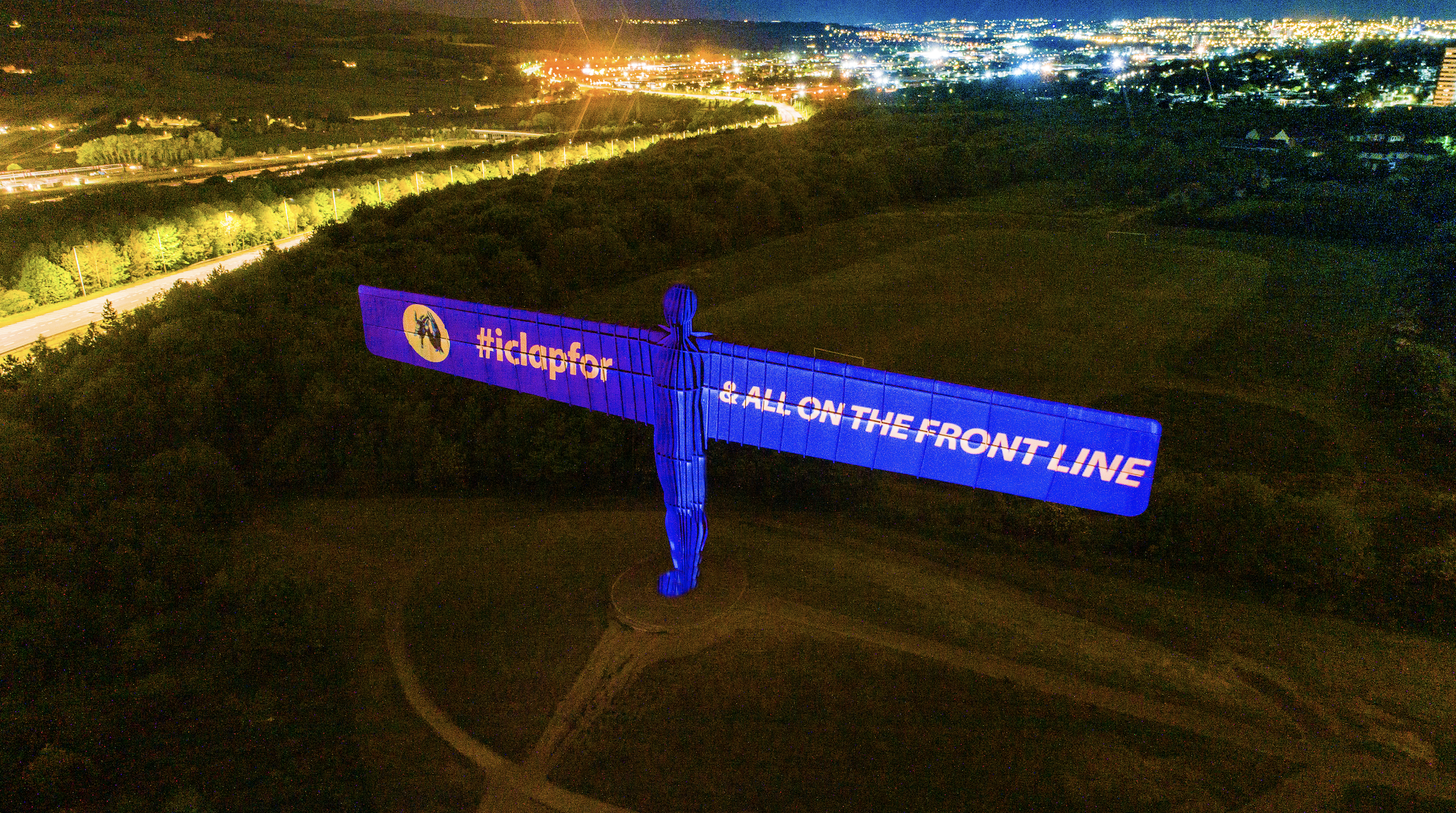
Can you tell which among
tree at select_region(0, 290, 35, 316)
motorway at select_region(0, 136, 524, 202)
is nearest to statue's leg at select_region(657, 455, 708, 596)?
tree at select_region(0, 290, 35, 316)

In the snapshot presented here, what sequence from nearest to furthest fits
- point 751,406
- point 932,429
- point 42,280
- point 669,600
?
point 932,429 < point 751,406 < point 669,600 < point 42,280

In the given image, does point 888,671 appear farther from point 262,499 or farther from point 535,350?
Answer: point 262,499

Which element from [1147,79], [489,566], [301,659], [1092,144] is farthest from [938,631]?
[1147,79]

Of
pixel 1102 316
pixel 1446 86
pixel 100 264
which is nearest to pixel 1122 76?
pixel 1446 86

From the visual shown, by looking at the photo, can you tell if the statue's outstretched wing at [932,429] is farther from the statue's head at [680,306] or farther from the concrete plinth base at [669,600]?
the concrete plinth base at [669,600]

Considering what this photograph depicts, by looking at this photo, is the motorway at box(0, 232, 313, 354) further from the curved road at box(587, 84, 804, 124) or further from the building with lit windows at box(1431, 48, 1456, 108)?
the building with lit windows at box(1431, 48, 1456, 108)

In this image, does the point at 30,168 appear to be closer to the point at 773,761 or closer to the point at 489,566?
the point at 489,566
